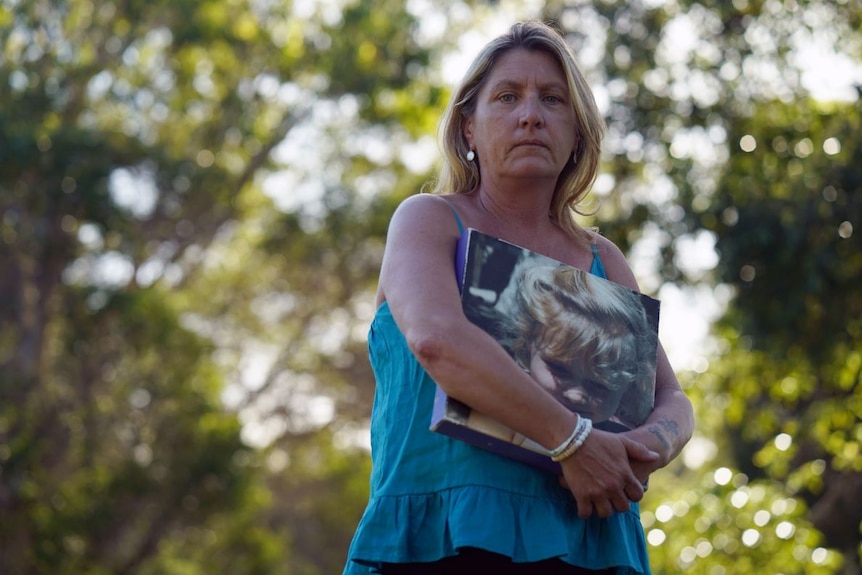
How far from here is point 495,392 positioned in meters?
2.02

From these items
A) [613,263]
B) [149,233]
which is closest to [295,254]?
[149,233]

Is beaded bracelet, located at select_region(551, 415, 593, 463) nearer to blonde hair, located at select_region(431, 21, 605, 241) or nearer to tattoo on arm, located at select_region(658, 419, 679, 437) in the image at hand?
tattoo on arm, located at select_region(658, 419, 679, 437)

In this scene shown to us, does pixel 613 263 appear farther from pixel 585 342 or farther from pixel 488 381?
pixel 488 381

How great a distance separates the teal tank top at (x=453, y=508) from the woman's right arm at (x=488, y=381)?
7 cm

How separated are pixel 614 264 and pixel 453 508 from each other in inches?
29.8

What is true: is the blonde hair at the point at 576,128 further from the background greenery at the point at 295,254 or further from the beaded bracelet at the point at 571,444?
the background greenery at the point at 295,254

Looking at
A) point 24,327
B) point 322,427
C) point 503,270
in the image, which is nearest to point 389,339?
point 503,270

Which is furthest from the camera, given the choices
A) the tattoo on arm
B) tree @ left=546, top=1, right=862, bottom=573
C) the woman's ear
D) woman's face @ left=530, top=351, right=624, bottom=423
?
tree @ left=546, top=1, right=862, bottom=573

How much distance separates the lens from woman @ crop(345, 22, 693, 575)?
2049 millimetres

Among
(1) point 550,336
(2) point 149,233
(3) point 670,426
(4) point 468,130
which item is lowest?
(3) point 670,426

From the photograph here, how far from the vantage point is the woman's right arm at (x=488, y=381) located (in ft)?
6.64

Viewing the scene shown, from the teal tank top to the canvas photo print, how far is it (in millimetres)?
63

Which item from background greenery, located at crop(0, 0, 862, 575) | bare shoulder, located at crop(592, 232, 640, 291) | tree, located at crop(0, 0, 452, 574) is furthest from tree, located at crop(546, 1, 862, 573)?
tree, located at crop(0, 0, 452, 574)

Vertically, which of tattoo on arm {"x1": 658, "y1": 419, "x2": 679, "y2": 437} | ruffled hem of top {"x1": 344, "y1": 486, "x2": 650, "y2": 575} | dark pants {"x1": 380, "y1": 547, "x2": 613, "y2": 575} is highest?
tattoo on arm {"x1": 658, "y1": 419, "x2": 679, "y2": 437}
